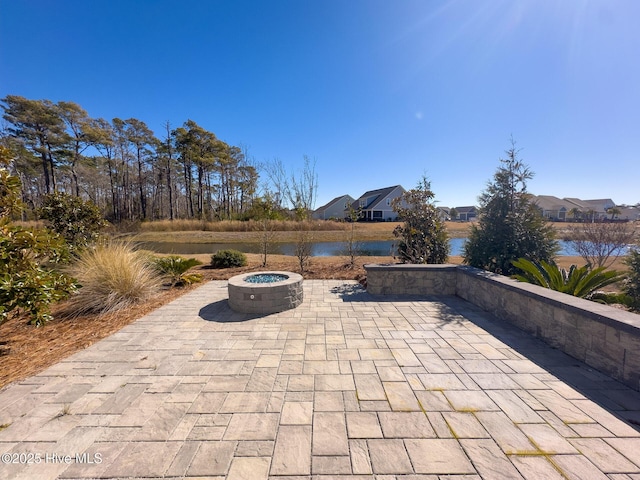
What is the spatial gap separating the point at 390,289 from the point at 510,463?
3862 millimetres

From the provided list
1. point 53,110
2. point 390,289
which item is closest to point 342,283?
point 390,289

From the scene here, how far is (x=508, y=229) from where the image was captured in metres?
4.80

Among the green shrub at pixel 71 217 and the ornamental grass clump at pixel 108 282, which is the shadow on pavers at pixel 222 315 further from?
the green shrub at pixel 71 217

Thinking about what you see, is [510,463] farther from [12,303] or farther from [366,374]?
[12,303]

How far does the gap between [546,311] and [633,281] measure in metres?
1.44

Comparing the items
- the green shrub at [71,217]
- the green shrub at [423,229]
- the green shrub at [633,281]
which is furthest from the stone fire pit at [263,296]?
the green shrub at [633,281]

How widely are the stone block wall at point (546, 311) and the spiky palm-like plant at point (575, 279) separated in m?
0.39

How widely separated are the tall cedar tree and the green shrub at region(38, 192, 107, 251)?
8.66m

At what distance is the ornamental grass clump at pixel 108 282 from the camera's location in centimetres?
417

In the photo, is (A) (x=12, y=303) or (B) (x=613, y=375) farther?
(A) (x=12, y=303)

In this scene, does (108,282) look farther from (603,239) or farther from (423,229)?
(603,239)

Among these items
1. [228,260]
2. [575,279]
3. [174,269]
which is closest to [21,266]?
[174,269]

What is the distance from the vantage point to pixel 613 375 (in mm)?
2387

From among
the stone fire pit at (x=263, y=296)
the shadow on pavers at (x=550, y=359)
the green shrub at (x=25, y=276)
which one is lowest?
the shadow on pavers at (x=550, y=359)
